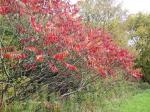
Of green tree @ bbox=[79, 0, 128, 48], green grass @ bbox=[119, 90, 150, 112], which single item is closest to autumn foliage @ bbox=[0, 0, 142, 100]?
green grass @ bbox=[119, 90, 150, 112]

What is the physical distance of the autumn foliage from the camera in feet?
28.1

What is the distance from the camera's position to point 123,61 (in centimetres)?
1288

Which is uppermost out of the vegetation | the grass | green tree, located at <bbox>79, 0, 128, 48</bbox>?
green tree, located at <bbox>79, 0, 128, 48</bbox>

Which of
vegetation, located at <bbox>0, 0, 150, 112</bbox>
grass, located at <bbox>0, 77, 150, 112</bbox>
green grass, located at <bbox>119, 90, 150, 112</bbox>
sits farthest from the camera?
green grass, located at <bbox>119, 90, 150, 112</bbox>

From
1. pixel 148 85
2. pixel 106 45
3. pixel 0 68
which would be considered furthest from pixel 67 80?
pixel 148 85

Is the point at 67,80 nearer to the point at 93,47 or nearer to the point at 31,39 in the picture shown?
the point at 93,47

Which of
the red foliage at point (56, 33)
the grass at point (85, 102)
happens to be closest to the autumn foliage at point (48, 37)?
the red foliage at point (56, 33)

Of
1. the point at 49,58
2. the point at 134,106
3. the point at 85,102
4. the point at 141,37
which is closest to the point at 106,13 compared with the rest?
the point at 141,37

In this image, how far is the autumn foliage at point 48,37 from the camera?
8.55m

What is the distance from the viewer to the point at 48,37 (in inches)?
333

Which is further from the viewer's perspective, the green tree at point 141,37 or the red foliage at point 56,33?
the green tree at point 141,37

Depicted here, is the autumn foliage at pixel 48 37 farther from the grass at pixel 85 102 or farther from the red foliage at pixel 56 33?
the grass at pixel 85 102

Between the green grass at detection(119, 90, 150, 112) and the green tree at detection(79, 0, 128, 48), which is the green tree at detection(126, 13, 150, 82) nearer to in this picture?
the green tree at detection(79, 0, 128, 48)

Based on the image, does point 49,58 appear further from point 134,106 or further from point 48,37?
point 134,106
